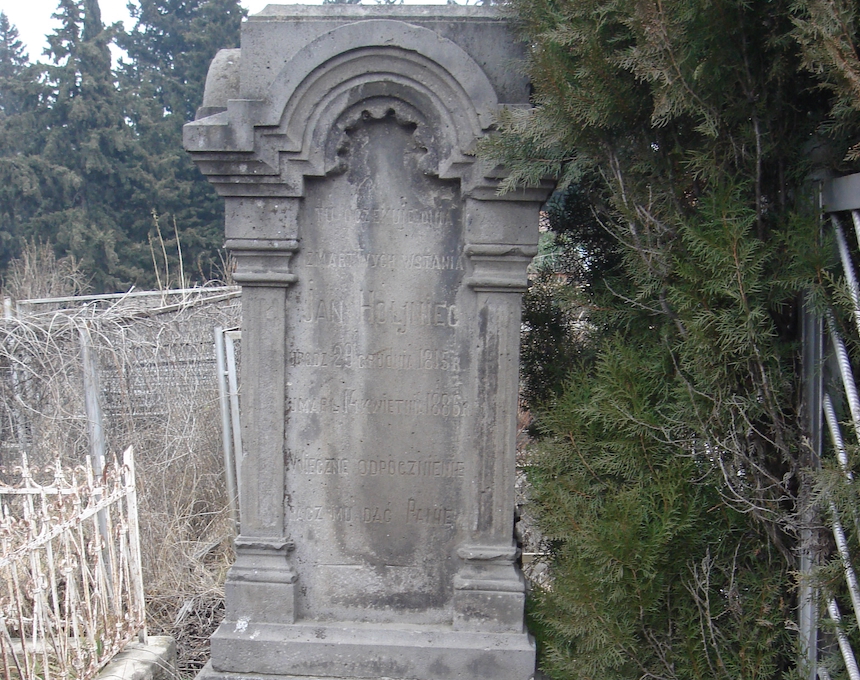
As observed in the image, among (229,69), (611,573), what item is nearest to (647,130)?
(611,573)

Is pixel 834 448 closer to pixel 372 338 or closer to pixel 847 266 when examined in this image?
pixel 847 266

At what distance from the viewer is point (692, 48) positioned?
7.55 ft

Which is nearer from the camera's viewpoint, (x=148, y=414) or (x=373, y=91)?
(x=373, y=91)

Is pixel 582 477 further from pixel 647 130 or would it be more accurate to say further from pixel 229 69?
pixel 229 69

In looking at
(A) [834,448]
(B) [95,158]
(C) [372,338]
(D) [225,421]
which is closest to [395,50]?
(C) [372,338]

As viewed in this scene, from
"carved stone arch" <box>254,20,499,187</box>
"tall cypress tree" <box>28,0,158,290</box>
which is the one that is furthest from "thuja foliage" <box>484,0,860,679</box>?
"tall cypress tree" <box>28,0,158,290</box>

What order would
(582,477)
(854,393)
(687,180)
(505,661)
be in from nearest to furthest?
(854,393), (687,180), (582,477), (505,661)

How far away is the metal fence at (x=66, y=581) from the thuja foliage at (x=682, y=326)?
79.1 inches

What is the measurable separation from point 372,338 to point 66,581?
172 centimetres

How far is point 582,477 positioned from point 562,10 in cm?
176

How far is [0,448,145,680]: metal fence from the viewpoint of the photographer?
2.90 metres

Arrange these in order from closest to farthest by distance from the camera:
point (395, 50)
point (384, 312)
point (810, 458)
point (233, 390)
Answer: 1. point (810, 458)
2. point (395, 50)
3. point (384, 312)
4. point (233, 390)

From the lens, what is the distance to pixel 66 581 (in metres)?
3.20

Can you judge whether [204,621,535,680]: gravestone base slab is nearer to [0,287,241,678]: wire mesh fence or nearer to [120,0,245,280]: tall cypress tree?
[0,287,241,678]: wire mesh fence
